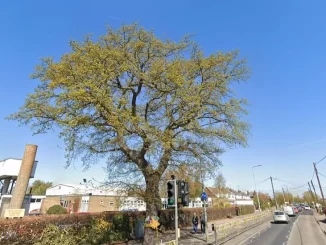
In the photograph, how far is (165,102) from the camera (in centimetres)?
1702

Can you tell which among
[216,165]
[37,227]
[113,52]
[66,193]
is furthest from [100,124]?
[66,193]

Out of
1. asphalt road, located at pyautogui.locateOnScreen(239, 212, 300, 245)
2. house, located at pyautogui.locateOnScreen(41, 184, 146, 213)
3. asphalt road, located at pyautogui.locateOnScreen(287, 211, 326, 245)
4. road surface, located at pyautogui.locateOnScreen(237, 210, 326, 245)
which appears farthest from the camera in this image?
house, located at pyautogui.locateOnScreen(41, 184, 146, 213)

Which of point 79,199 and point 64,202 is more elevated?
point 79,199

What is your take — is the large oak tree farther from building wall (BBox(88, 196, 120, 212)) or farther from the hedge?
building wall (BBox(88, 196, 120, 212))

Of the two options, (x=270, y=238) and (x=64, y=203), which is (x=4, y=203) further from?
(x=270, y=238)

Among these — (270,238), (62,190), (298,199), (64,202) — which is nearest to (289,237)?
(270,238)

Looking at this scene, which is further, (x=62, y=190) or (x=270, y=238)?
(x=62, y=190)

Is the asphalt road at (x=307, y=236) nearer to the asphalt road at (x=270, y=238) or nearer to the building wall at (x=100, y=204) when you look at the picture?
the asphalt road at (x=270, y=238)

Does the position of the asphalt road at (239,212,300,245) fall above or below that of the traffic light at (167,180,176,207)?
below

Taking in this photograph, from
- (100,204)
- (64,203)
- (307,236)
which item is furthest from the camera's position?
(64,203)

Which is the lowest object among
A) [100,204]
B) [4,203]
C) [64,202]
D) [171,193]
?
[171,193]

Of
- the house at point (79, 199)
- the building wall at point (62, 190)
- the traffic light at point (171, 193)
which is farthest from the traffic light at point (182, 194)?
the building wall at point (62, 190)

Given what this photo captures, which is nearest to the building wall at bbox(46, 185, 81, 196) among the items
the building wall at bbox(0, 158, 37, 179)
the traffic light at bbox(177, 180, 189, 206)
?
the building wall at bbox(0, 158, 37, 179)

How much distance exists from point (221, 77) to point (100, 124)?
9492 millimetres
